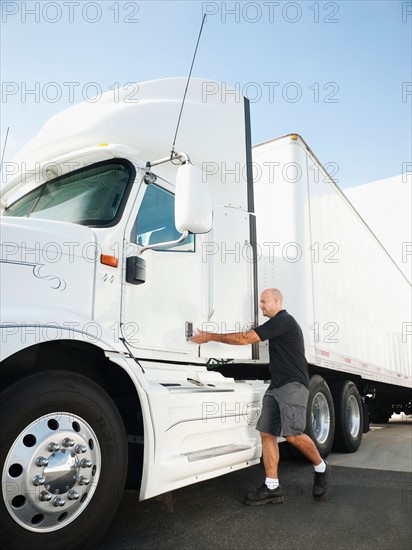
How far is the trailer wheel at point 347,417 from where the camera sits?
613cm

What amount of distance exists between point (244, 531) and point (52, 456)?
1.38 metres

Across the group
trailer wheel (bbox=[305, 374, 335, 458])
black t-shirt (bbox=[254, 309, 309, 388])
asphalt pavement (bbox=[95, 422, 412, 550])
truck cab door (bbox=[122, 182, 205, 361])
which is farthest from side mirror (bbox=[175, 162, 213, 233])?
trailer wheel (bbox=[305, 374, 335, 458])

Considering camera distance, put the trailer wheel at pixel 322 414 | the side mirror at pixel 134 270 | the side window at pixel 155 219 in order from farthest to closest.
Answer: the trailer wheel at pixel 322 414 < the side window at pixel 155 219 < the side mirror at pixel 134 270

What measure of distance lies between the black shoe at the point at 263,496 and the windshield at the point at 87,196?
2.27 metres

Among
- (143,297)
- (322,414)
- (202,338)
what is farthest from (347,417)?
(143,297)

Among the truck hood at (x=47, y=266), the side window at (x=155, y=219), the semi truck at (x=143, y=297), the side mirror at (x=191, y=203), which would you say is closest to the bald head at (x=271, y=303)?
the semi truck at (x=143, y=297)

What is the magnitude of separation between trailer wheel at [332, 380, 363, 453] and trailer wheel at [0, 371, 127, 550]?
3986 millimetres

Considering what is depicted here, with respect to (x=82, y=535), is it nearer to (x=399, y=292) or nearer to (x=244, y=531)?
(x=244, y=531)

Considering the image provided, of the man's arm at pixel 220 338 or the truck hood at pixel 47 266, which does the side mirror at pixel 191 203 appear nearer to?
the truck hood at pixel 47 266

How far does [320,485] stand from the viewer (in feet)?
13.1

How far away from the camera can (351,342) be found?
264 inches

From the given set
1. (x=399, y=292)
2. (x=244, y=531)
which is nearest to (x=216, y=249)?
(x=244, y=531)

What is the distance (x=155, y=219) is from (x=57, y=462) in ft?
6.14

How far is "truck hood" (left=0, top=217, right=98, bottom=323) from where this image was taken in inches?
107
